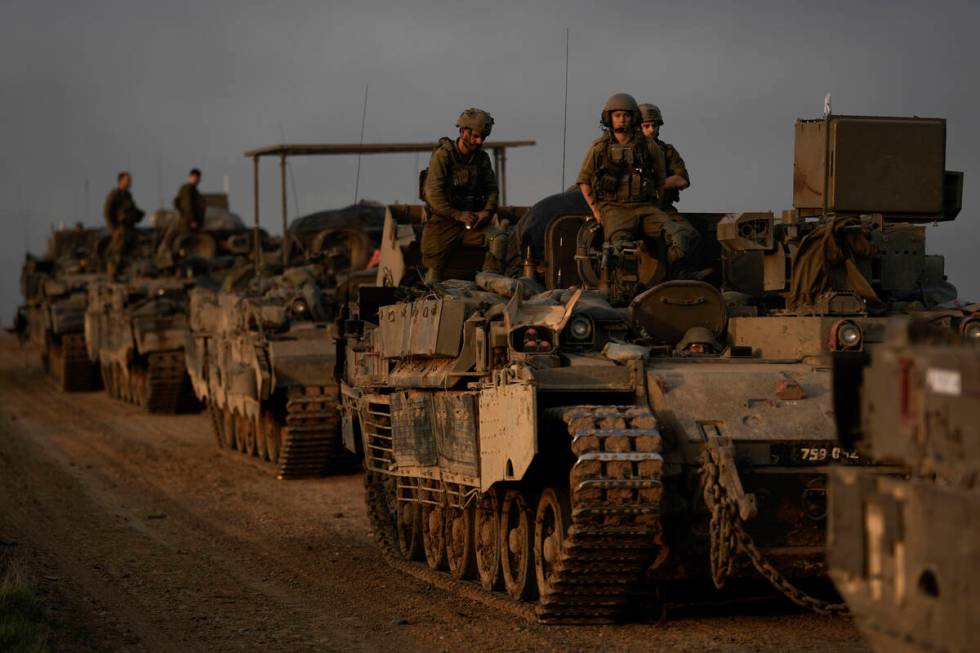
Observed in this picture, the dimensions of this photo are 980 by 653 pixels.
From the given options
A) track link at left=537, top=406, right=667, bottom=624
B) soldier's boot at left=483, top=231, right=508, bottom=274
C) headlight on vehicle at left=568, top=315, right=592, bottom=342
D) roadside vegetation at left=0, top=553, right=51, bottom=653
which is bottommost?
roadside vegetation at left=0, top=553, right=51, bottom=653

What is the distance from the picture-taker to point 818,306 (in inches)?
485

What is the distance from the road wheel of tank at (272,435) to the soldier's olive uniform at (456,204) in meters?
6.65

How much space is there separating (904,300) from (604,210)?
99.0 inches

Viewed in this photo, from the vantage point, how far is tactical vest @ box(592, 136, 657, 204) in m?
14.2

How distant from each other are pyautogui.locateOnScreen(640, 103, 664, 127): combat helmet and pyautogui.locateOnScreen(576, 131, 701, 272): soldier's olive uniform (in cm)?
249

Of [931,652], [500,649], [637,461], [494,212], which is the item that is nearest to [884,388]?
[931,652]

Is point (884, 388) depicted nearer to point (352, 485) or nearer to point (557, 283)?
point (557, 283)

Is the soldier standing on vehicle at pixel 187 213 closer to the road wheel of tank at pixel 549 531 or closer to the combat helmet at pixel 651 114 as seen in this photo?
the combat helmet at pixel 651 114

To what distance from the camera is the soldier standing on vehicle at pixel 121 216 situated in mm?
36656

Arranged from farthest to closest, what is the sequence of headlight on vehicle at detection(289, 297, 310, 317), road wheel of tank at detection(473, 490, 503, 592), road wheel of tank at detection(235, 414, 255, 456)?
road wheel of tank at detection(235, 414, 255, 456) < headlight on vehicle at detection(289, 297, 310, 317) < road wheel of tank at detection(473, 490, 503, 592)

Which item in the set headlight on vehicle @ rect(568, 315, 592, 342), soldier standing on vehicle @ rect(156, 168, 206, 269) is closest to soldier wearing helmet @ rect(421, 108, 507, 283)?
headlight on vehicle @ rect(568, 315, 592, 342)

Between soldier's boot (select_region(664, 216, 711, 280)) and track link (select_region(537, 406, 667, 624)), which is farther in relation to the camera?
soldier's boot (select_region(664, 216, 711, 280))

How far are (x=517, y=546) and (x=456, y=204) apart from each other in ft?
14.9

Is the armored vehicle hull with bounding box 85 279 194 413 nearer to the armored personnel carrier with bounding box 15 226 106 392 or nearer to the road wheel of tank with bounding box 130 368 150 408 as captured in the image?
the road wheel of tank with bounding box 130 368 150 408
